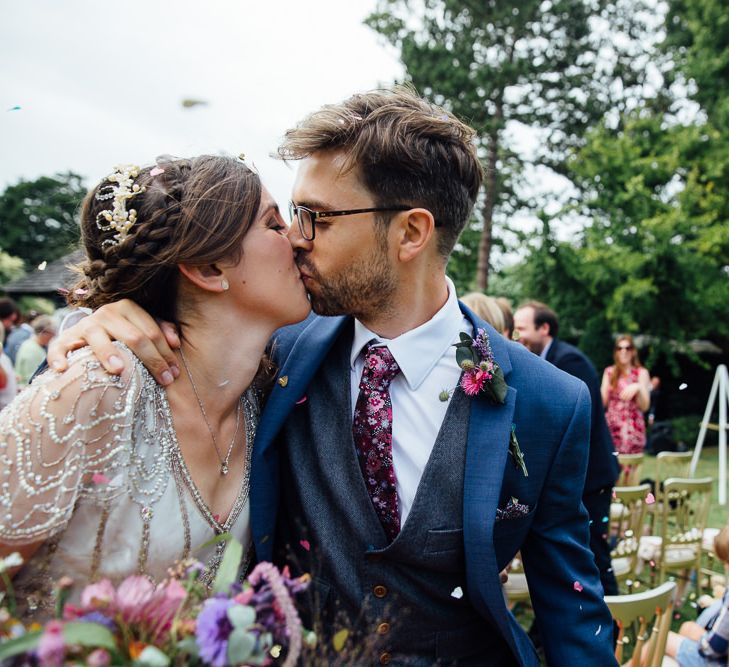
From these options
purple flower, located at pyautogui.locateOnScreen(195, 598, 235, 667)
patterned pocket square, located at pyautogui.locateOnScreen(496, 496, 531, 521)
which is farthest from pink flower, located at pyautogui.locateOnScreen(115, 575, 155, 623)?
patterned pocket square, located at pyautogui.locateOnScreen(496, 496, 531, 521)

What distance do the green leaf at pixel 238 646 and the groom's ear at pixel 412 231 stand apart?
1596 mm

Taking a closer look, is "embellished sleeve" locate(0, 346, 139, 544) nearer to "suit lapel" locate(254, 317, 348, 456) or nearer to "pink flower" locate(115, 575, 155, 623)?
"suit lapel" locate(254, 317, 348, 456)

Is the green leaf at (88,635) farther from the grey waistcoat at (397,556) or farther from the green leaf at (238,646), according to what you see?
the grey waistcoat at (397,556)

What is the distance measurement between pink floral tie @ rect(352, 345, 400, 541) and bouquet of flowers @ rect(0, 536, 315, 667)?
0.97 meters

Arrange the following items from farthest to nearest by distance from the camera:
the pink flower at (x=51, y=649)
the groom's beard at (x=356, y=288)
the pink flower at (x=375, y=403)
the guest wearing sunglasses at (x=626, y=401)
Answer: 1. the guest wearing sunglasses at (x=626, y=401)
2. the groom's beard at (x=356, y=288)
3. the pink flower at (x=375, y=403)
4. the pink flower at (x=51, y=649)

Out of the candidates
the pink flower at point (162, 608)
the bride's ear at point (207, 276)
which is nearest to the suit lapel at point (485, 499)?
the bride's ear at point (207, 276)

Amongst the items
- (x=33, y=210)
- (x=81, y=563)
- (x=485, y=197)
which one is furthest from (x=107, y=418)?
(x=33, y=210)

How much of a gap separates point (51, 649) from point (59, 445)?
2.84ft

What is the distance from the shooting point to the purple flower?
0.88 meters

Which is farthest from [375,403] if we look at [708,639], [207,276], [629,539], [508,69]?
[508,69]

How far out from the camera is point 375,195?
2252 mm

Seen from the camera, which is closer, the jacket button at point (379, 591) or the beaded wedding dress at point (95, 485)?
the beaded wedding dress at point (95, 485)

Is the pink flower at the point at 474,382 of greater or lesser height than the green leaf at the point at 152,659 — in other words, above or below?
above

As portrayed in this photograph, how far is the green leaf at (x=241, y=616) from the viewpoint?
0.89 meters
